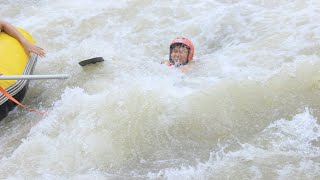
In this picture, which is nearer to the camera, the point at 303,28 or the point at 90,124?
the point at 90,124

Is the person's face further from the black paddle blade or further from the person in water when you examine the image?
the black paddle blade

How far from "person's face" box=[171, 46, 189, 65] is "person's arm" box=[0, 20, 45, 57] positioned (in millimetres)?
1607

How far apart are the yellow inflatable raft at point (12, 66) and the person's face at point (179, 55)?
1.71 m

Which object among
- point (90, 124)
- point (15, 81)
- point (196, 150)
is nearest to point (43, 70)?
point (15, 81)

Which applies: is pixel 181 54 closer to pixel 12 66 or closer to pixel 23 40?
pixel 23 40

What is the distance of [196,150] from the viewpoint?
3.87 meters

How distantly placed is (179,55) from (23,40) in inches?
73.7

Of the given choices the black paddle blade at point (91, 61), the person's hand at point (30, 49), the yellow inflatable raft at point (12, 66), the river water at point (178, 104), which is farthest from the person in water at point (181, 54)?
the yellow inflatable raft at point (12, 66)

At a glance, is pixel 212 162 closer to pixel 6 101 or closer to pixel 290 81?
pixel 290 81

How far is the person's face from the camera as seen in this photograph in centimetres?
541

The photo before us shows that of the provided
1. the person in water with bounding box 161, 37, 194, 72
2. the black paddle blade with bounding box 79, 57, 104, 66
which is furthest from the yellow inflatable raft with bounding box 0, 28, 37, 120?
the person in water with bounding box 161, 37, 194, 72

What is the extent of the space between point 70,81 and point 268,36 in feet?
8.52

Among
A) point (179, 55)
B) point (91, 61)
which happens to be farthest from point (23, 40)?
point (179, 55)

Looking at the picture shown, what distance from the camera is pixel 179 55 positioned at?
543cm
